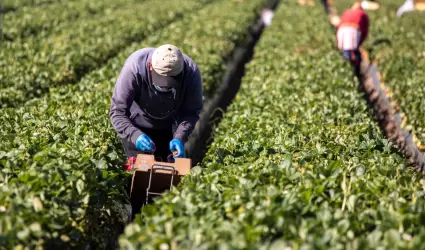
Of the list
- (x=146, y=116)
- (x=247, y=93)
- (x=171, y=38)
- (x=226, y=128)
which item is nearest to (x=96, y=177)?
(x=146, y=116)

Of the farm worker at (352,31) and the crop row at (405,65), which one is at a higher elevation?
the farm worker at (352,31)

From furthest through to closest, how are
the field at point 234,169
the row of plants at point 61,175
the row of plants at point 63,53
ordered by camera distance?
the row of plants at point 63,53 → the row of plants at point 61,175 → the field at point 234,169

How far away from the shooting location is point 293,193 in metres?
3.74

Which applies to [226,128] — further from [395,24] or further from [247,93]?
[395,24]

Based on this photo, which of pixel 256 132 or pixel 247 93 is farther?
pixel 247 93

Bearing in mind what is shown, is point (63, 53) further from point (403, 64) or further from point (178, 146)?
point (403, 64)

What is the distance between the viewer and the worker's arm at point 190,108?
16.9ft

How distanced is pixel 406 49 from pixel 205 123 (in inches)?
245

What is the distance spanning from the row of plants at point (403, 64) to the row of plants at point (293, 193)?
1645 millimetres

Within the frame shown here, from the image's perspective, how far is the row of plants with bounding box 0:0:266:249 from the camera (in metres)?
3.58

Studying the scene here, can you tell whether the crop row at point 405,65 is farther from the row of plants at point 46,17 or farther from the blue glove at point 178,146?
the row of plants at point 46,17

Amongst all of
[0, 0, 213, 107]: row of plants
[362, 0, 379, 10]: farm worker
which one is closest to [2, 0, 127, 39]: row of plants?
[0, 0, 213, 107]: row of plants

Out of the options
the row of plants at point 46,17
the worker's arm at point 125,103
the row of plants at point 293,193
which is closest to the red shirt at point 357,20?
the row of plants at point 293,193

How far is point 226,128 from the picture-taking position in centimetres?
638
